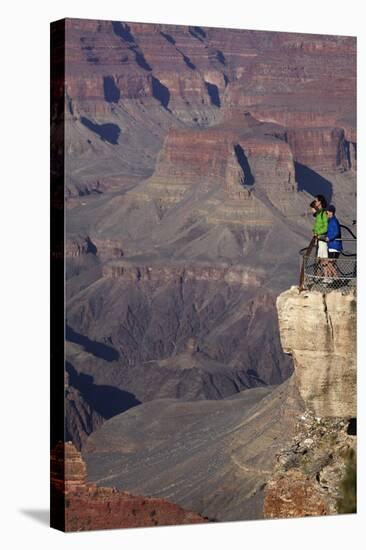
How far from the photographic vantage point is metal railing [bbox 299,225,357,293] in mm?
42062

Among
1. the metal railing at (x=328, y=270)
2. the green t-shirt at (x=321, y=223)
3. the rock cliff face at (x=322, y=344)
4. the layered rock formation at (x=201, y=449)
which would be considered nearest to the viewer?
the layered rock formation at (x=201, y=449)

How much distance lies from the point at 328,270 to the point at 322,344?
96 centimetres

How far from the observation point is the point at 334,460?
42188mm

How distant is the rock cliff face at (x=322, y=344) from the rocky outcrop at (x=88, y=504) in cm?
246

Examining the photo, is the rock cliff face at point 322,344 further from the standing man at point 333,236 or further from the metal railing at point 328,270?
the standing man at point 333,236

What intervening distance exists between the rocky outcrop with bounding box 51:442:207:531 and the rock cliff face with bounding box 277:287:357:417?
246cm

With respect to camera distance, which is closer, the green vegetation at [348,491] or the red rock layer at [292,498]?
the red rock layer at [292,498]

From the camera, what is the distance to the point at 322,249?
4219 cm

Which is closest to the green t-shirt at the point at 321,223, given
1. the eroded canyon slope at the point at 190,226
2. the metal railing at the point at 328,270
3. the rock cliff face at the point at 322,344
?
the metal railing at the point at 328,270

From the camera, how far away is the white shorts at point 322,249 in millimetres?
42156

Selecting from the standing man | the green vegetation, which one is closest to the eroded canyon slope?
the standing man

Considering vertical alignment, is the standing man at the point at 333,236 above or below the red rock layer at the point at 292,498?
above

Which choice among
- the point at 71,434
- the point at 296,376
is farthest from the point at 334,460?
the point at 71,434

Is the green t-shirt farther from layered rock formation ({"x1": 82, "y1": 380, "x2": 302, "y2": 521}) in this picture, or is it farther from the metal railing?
layered rock formation ({"x1": 82, "y1": 380, "x2": 302, "y2": 521})
